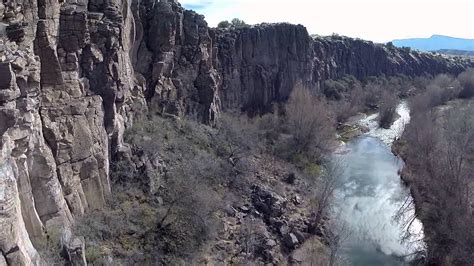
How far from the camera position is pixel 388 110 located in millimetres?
49094

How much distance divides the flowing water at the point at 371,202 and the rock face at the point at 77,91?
5014 millimetres

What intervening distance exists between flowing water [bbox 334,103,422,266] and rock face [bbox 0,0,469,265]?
501 centimetres

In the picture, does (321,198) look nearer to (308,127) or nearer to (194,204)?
(194,204)

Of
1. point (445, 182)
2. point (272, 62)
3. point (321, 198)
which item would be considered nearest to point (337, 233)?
point (321, 198)

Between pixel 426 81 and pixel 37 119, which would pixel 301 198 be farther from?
pixel 426 81

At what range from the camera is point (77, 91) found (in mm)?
18516

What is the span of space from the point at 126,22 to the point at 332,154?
2140cm

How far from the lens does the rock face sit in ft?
45.0

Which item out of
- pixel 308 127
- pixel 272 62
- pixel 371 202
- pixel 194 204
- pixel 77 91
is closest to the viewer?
pixel 77 91

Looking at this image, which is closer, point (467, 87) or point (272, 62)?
point (272, 62)

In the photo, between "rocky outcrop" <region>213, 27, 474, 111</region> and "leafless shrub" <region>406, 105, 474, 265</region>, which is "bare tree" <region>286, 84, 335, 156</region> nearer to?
"leafless shrub" <region>406, 105, 474, 265</region>

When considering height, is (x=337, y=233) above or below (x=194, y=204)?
below

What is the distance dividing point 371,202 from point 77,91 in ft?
63.4

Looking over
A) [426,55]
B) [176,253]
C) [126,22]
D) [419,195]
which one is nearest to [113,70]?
[126,22]
